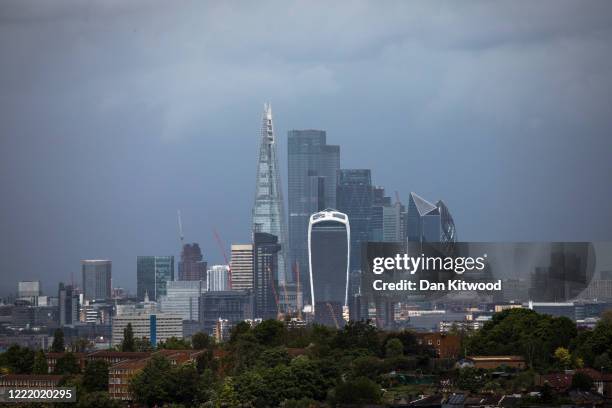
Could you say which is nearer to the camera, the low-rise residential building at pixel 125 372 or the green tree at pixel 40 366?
the low-rise residential building at pixel 125 372

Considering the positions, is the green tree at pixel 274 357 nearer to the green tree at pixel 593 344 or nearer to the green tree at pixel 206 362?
the green tree at pixel 206 362

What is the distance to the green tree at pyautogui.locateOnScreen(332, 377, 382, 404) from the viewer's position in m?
55.8

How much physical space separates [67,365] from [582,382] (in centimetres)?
2239

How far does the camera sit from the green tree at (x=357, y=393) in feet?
183

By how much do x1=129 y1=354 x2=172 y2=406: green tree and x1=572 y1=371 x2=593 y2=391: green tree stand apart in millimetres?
13626

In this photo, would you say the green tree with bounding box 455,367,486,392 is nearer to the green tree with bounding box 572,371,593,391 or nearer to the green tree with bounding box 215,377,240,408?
the green tree with bounding box 572,371,593,391

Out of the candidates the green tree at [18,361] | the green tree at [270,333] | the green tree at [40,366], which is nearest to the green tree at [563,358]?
the green tree at [270,333]

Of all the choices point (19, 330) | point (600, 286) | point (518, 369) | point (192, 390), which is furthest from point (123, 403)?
point (19, 330)

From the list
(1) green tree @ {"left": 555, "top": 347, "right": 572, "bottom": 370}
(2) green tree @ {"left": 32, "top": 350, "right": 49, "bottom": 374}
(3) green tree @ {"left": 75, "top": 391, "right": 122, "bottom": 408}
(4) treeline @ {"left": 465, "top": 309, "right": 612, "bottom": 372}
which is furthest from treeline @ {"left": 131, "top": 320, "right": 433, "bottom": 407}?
(2) green tree @ {"left": 32, "top": 350, "right": 49, "bottom": 374}

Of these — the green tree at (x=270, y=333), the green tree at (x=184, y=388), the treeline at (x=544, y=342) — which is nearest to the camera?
the green tree at (x=184, y=388)

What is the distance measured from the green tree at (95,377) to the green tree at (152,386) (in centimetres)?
186

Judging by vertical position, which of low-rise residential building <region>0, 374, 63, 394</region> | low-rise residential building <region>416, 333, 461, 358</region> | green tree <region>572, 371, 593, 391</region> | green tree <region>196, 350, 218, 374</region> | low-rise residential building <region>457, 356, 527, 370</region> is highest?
low-rise residential building <region>416, 333, 461, 358</region>

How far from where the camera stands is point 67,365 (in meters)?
70.3

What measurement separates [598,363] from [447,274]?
30.5 ft
